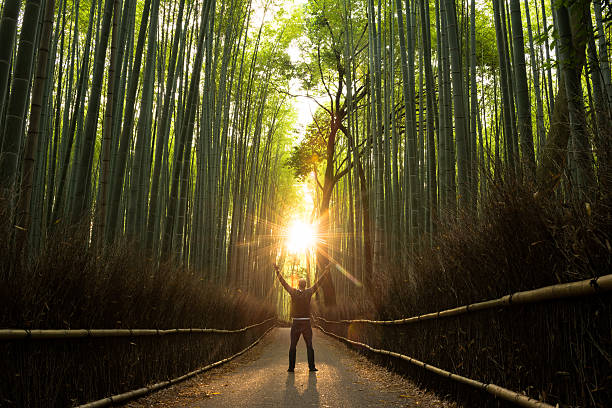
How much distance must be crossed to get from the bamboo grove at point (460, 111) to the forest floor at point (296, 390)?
50.1 inches

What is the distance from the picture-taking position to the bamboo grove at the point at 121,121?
9.23ft

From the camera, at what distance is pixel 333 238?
17.0 metres

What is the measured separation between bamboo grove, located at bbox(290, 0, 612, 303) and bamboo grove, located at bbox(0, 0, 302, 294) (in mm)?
2339

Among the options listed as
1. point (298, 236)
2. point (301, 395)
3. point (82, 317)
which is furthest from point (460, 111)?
point (298, 236)

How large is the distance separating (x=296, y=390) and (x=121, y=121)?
4.63 meters

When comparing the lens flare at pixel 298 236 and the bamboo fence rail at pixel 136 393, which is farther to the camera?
the lens flare at pixel 298 236

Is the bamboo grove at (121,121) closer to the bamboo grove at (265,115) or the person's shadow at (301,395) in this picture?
the bamboo grove at (265,115)

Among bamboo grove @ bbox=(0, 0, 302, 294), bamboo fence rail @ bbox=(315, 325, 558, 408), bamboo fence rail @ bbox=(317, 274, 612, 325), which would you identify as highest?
bamboo grove @ bbox=(0, 0, 302, 294)

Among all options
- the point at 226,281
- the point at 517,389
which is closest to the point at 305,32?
the point at 226,281

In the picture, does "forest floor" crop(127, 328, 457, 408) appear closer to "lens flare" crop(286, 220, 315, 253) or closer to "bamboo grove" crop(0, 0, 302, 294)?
"bamboo grove" crop(0, 0, 302, 294)

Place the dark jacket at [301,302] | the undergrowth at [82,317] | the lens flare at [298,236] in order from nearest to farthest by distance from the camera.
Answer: the undergrowth at [82,317], the dark jacket at [301,302], the lens flare at [298,236]

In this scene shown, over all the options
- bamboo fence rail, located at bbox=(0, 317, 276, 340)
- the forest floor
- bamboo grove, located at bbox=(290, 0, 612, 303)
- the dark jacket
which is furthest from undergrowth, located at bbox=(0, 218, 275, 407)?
bamboo grove, located at bbox=(290, 0, 612, 303)

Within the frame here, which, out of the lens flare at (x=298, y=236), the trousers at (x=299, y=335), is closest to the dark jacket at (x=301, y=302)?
the trousers at (x=299, y=335)

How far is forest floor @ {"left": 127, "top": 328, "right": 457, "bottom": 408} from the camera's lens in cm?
360
